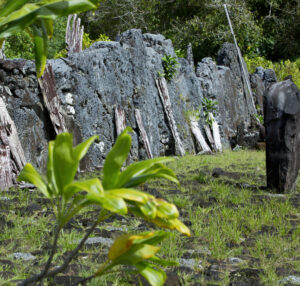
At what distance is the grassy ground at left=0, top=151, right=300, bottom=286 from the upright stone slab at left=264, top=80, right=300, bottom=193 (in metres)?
0.28

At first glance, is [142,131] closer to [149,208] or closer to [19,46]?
[149,208]

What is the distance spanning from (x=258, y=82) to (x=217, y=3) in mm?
5384

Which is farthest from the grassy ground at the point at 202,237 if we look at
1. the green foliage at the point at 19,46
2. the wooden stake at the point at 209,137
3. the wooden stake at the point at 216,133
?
the green foliage at the point at 19,46

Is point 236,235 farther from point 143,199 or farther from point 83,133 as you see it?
point 83,133

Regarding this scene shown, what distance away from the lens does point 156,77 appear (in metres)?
9.71

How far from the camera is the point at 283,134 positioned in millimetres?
5324

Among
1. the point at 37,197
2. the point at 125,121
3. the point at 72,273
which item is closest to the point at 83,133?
the point at 125,121

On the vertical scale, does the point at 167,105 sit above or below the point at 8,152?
below

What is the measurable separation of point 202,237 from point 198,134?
7495mm

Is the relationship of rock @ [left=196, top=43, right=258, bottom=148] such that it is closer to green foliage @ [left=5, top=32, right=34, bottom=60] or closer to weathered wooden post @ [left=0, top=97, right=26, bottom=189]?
weathered wooden post @ [left=0, top=97, right=26, bottom=189]

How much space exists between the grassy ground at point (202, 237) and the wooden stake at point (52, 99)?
152cm

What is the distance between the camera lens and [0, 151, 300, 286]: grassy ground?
2.50m

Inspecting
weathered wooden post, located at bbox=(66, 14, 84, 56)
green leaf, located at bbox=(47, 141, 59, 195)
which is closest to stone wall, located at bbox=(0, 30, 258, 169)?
weathered wooden post, located at bbox=(66, 14, 84, 56)

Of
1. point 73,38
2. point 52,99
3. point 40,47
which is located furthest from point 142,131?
point 40,47
